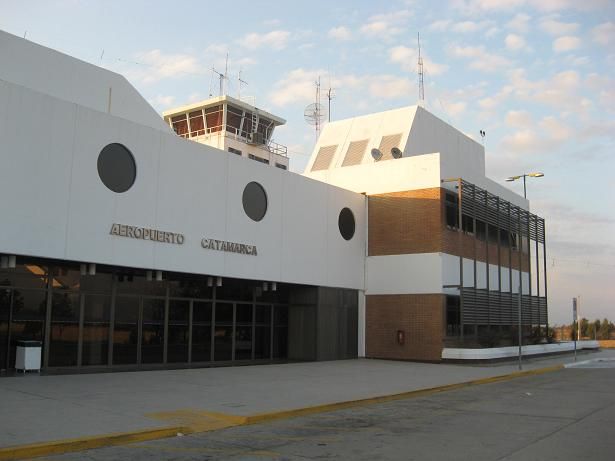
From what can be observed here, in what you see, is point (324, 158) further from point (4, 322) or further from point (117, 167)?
point (4, 322)

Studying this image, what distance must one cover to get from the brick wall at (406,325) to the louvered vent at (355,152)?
27.1 ft

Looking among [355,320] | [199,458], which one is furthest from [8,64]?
[199,458]

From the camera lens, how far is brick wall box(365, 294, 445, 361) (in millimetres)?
26453

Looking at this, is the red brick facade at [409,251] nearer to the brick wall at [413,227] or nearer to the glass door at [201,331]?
the brick wall at [413,227]

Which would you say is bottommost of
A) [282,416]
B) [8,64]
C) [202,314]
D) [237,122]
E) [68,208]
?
[282,416]

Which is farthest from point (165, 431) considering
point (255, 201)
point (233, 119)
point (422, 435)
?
point (233, 119)

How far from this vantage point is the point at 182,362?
21.6 m

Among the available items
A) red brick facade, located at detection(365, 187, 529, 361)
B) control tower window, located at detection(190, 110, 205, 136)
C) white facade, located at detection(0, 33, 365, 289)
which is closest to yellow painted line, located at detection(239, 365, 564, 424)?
red brick facade, located at detection(365, 187, 529, 361)

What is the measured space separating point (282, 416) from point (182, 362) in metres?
10.8

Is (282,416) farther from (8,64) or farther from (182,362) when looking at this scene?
(8,64)

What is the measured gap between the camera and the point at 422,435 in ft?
32.1

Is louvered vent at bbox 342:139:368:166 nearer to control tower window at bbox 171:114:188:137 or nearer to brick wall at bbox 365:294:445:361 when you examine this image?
brick wall at bbox 365:294:445:361

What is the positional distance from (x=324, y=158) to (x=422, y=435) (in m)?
26.0

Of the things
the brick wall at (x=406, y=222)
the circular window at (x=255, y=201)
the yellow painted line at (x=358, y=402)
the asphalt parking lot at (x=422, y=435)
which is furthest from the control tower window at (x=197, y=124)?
the asphalt parking lot at (x=422, y=435)
